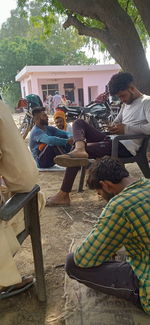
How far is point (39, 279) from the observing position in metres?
2.02

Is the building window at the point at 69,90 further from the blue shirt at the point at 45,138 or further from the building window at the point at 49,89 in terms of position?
the blue shirt at the point at 45,138

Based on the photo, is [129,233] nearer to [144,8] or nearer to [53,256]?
[53,256]

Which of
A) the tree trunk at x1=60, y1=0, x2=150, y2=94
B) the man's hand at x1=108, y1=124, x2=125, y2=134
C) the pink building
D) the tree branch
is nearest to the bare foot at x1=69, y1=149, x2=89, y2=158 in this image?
the man's hand at x1=108, y1=124, x2=125, y2=134

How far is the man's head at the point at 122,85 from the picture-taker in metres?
3.46

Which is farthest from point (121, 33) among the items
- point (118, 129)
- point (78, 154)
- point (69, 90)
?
point (69, 90)

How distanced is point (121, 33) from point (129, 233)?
431 centimetres

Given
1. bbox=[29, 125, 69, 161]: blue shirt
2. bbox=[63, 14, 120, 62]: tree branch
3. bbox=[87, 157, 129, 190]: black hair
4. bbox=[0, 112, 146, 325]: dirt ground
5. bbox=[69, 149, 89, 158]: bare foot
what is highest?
bbox=[63, 14, 120, 62]: tree branch

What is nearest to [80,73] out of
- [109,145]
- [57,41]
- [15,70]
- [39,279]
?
[15,70]

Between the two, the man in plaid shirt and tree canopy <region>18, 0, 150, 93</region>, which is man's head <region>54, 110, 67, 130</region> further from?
the man in plaid shirt

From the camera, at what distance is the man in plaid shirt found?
1467mm

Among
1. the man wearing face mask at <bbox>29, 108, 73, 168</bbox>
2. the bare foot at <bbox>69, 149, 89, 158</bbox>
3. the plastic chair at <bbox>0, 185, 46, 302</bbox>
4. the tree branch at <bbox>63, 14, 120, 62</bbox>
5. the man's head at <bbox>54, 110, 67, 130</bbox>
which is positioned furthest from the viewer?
the man's head at <bbox>54, 110, 67, 130</bbox>

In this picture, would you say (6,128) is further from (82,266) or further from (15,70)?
(15,70)

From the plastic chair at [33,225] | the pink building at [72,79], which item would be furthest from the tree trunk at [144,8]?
the pink building at [72,79]

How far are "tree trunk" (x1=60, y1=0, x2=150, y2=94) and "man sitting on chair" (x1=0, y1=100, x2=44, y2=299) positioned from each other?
3.79m
